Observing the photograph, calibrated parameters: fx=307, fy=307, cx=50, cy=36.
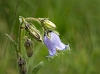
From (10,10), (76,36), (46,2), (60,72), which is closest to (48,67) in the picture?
(60,72)

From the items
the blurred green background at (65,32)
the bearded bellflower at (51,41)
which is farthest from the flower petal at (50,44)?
the blurred green background at (65,32)

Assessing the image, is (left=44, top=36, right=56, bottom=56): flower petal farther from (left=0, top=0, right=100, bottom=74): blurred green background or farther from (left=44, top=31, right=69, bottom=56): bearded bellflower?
(left=0, top=0, right=100, bottom=74): blurred green background

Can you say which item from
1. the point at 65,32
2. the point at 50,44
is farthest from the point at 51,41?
the point at 65,32

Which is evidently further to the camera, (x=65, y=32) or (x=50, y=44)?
(x=65, y=32)

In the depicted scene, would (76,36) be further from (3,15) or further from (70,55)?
(3,15)

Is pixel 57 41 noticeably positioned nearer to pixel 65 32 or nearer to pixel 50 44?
pixel 50 44

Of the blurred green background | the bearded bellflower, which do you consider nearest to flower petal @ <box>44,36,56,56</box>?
the bearded bellflower

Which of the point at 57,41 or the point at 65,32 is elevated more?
the point at 65,32

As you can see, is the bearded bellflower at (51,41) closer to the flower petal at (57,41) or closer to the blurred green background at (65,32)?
the flower petal at (57,41)

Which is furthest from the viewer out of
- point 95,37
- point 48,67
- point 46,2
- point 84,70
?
point 46,2
